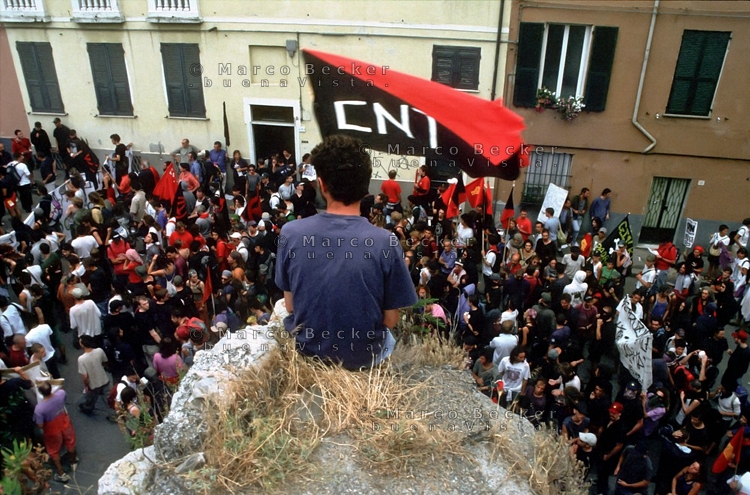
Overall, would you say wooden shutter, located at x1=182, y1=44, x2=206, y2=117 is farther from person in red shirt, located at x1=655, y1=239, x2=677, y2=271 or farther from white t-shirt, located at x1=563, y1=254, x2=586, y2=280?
person in red shirt, located at x1=655, y1=239, x2=677, y2=271

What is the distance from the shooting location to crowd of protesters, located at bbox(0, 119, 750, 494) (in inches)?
281

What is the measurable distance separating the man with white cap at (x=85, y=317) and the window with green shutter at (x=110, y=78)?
31.7 ft

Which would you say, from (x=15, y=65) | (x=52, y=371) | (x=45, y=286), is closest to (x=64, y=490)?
(x=52, y=371)

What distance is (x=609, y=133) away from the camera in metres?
14.6

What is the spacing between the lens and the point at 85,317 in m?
8.48

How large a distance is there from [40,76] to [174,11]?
479 centimetres

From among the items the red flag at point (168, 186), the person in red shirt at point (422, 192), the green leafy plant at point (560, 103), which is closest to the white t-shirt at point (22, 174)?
the red flag at point (168, 186)

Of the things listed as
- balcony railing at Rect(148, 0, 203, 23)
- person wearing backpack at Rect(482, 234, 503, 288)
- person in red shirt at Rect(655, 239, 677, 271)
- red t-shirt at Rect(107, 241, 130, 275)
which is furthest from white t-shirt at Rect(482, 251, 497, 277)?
balcony railing at Rect(148, 0, 203, 23)

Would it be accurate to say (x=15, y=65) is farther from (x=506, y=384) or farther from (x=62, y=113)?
(x=506, y=384)

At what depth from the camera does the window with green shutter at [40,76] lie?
16.7 metres

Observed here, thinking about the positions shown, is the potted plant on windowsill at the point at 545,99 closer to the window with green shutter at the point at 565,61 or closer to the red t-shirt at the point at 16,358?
the window with green shutter at the point at 565,61

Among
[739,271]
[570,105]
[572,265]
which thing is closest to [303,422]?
[572,265]

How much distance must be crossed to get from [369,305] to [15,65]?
17.8 m

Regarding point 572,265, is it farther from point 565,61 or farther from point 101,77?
point 101,77
